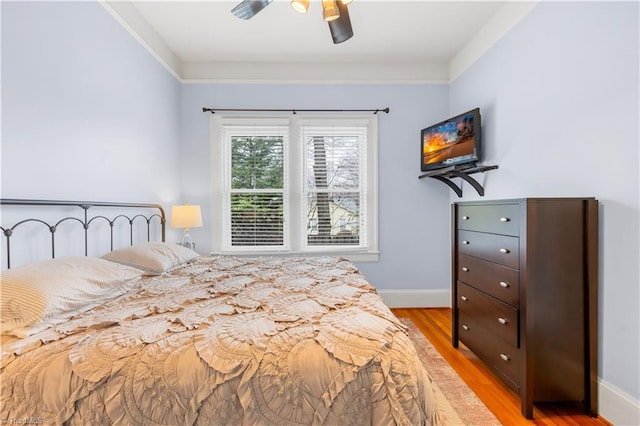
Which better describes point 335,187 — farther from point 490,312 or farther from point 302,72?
point 490,312

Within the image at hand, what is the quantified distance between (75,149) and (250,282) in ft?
4.77

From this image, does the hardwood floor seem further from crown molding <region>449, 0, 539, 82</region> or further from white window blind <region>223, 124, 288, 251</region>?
crown molding <region>449, 0, 539, 82</region>

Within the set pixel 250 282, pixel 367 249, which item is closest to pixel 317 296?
pixel 250 282

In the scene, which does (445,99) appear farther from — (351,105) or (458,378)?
(458,378)

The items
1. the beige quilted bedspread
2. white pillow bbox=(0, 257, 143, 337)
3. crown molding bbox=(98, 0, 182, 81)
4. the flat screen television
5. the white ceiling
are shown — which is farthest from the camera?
the flat screen television

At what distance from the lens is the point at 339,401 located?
2.97ft

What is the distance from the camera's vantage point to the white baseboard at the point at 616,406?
1.50 metres

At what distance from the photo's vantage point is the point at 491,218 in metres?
1.97

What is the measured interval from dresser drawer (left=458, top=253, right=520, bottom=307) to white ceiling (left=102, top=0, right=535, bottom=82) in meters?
2.05

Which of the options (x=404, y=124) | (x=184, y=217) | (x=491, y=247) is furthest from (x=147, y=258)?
(x=404, y=124)

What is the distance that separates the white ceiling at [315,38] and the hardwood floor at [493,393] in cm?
283

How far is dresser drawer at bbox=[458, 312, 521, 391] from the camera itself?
5.81 ft

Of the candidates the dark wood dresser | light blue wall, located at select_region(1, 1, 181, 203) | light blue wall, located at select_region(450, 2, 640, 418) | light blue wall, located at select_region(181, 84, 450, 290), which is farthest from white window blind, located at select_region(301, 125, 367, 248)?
the dark wood dresser

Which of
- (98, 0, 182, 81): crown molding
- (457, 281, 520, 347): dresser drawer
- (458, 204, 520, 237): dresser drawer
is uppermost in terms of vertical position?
(98, 0, 182, 81): crown molding
